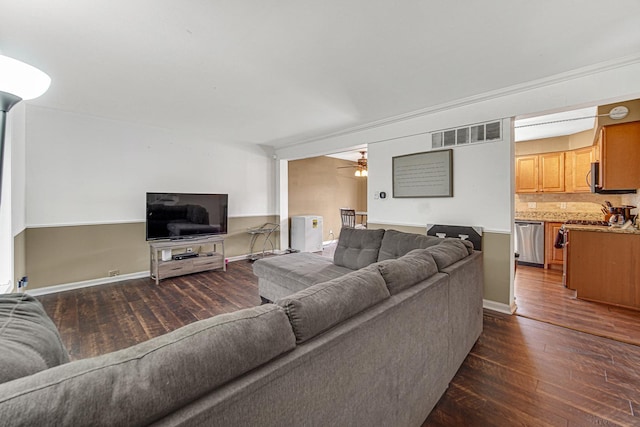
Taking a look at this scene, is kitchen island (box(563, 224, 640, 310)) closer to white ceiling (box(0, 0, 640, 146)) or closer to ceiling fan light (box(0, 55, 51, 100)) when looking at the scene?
white ceiling (box(0, 0, 640, 146))

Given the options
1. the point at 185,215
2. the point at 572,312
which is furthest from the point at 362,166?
the point at 572,312

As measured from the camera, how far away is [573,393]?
1819mm

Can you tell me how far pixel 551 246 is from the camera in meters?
4.85

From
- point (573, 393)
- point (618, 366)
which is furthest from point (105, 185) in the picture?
point (618, 366)

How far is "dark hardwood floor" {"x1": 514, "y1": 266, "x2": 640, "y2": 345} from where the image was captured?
2.65 metres

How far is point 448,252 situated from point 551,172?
15.1 feet

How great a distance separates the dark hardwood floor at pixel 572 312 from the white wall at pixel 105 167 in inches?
202

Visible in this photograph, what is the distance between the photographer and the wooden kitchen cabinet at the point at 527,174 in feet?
17.4

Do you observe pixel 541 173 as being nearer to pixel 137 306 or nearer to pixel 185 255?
pixel 185 255

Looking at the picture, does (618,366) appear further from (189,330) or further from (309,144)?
(309,144)

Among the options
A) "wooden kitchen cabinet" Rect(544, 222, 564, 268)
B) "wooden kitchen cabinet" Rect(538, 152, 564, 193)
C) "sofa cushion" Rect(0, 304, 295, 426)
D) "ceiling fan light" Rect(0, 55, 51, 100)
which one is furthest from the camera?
"wooden kitchen cabinet" Rect(538, 152, 564, 193)

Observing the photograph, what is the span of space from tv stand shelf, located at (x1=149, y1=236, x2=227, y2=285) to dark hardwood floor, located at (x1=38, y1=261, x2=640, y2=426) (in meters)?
0.46

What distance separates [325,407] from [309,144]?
5187 millimetres

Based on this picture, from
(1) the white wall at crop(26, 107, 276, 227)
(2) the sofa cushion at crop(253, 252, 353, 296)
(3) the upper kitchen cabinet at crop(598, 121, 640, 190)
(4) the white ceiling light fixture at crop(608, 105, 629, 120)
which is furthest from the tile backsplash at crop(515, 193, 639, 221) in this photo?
(1) the white wall at crop(26, 107, 276, 227)
